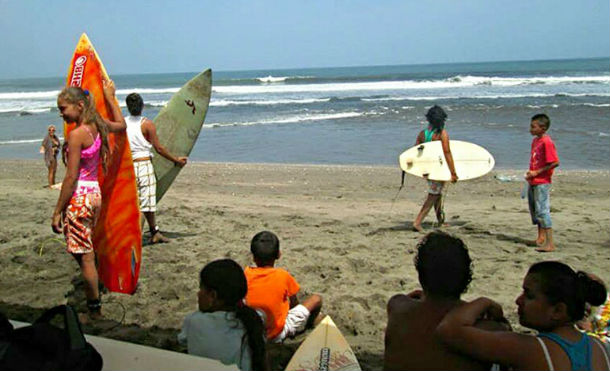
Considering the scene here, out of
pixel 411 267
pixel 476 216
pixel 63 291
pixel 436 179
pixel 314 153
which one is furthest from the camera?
pixel 314 153

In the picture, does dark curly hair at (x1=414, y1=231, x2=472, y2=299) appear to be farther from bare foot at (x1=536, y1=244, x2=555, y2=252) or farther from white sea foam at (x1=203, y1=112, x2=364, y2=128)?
white sea foam at (x1=203, y1=112, x2=364, y2=128)

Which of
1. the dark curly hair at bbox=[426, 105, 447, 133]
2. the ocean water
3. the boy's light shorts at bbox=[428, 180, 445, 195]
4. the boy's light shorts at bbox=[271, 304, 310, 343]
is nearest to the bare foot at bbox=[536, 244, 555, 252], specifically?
the boy's light shorts at bbox=[428, 180, 445, 195]

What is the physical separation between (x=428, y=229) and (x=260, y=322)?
401 cm

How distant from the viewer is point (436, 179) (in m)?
6.15

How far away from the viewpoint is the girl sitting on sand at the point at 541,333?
75.4 inches

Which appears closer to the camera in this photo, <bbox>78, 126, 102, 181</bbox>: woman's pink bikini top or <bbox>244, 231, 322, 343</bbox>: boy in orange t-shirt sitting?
<bbox>244, 231, 322, 343</bbox>: boy in orange t-shirt sitting

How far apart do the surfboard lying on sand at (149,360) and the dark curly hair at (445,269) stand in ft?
2.80

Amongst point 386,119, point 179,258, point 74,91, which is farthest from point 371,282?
point 386,119

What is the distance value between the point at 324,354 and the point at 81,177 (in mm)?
1814

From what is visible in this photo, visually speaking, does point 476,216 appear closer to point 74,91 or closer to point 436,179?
point 436,179

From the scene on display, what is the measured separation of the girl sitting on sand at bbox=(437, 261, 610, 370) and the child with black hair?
0.05 m

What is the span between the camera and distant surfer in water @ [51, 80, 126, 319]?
3373mm

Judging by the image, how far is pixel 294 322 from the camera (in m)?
3.46

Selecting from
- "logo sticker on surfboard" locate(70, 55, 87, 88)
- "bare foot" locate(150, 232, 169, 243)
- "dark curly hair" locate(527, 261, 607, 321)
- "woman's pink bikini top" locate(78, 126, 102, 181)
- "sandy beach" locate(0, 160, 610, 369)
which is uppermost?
"logo sticker on surfboard" locate(70, 55, 87, 88)
